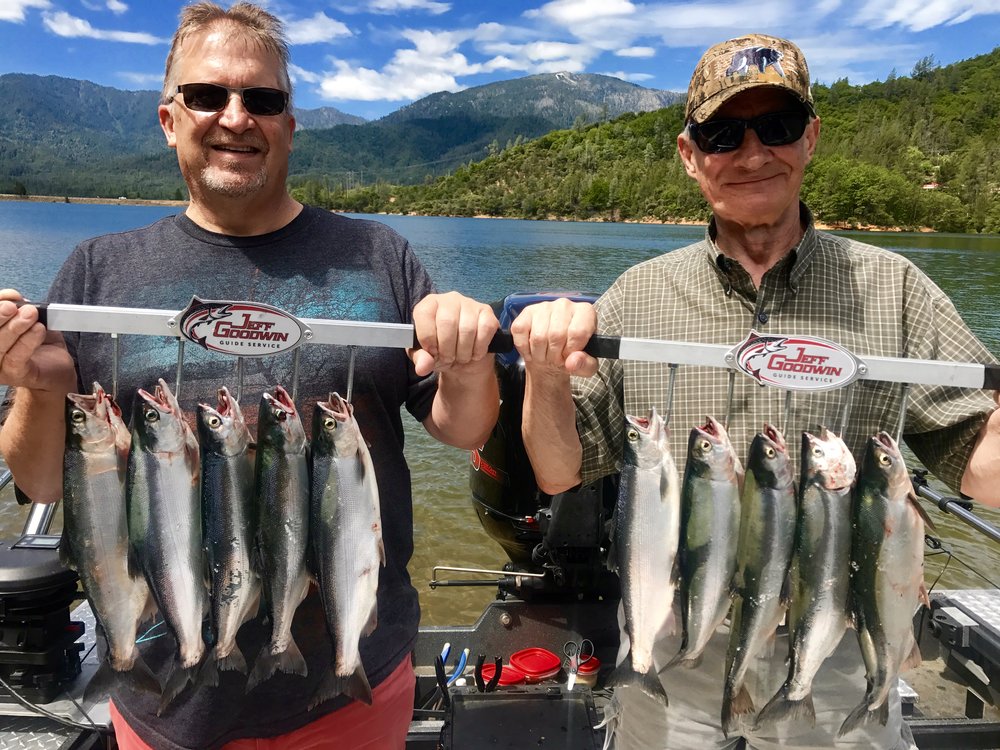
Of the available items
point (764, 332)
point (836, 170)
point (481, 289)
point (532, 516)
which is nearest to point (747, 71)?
point (764, 332)

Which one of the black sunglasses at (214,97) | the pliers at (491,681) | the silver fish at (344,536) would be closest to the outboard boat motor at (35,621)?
the silver fish at (344,536)

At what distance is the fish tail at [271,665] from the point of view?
73.1 inches

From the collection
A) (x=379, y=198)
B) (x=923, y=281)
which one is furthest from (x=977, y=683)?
(x=379, y=198)

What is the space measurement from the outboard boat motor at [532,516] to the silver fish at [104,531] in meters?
2.29

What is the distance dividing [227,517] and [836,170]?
89067 mm

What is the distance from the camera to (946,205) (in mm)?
78938

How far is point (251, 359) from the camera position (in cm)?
214

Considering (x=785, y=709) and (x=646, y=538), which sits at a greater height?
(x=646, y=538)

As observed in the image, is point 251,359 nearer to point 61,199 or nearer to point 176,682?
point 176,682

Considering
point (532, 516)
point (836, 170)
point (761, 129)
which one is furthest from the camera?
point (836, 170)

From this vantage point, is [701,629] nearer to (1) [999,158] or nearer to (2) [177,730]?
(2) [177,730]

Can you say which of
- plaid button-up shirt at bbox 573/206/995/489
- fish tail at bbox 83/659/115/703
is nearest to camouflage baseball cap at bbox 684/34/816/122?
plaid button-up shirt at bbox 573/206/995/489

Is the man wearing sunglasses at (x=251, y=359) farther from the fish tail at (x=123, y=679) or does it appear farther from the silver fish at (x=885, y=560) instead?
the silver fish at (x=885, y=560)

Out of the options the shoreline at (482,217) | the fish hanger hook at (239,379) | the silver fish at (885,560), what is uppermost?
the shoreline at (482,217)
